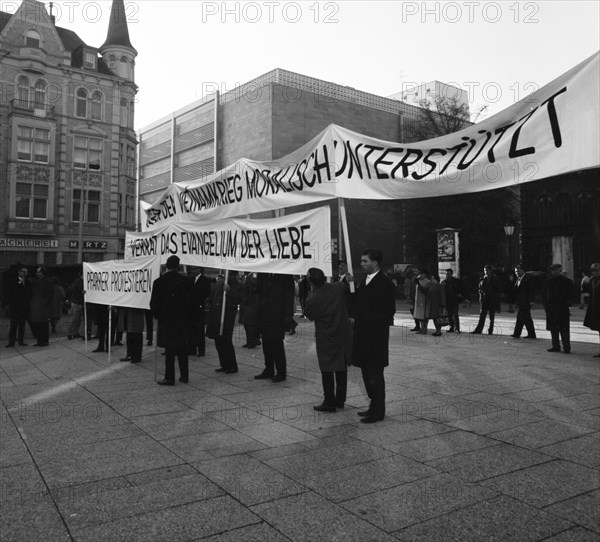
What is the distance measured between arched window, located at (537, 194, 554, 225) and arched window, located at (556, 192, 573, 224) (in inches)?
19.5

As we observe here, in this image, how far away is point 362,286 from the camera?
5.91m

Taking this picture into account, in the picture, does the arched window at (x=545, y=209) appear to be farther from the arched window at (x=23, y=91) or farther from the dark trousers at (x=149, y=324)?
the arched window at (x=23, y=91)

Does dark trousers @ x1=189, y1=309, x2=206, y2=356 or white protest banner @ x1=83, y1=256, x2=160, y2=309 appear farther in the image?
dark trousers @ x1=189, y1=309, x2=206, y2=356

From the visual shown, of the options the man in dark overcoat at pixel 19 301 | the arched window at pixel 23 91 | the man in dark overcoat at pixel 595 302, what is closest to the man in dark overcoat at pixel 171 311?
the man in dark overcoat at pixel 19 301

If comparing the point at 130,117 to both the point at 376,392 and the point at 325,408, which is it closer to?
the point at 325,408

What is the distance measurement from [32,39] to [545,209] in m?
42.1

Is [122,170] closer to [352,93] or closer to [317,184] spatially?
[352,93]

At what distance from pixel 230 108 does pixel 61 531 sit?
55.4 meters

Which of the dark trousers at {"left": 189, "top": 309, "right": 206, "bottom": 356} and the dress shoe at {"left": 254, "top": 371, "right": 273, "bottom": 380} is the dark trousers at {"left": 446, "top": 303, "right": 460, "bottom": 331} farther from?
the dress shoe at {"left": 254, "top": 371, "right": 273, "bottom": 380}

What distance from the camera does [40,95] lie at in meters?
38.6

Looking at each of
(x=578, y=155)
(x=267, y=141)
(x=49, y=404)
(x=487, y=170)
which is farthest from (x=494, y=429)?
(x=267, y=141)

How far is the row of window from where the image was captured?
124 feet

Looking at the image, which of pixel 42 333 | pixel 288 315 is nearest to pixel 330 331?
pixel 288 315

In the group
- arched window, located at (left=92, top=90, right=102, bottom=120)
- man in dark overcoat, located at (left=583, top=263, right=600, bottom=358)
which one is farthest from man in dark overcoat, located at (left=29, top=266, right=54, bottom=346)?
arched window, located at (left=92, top=90, right=102, bottom=120)
